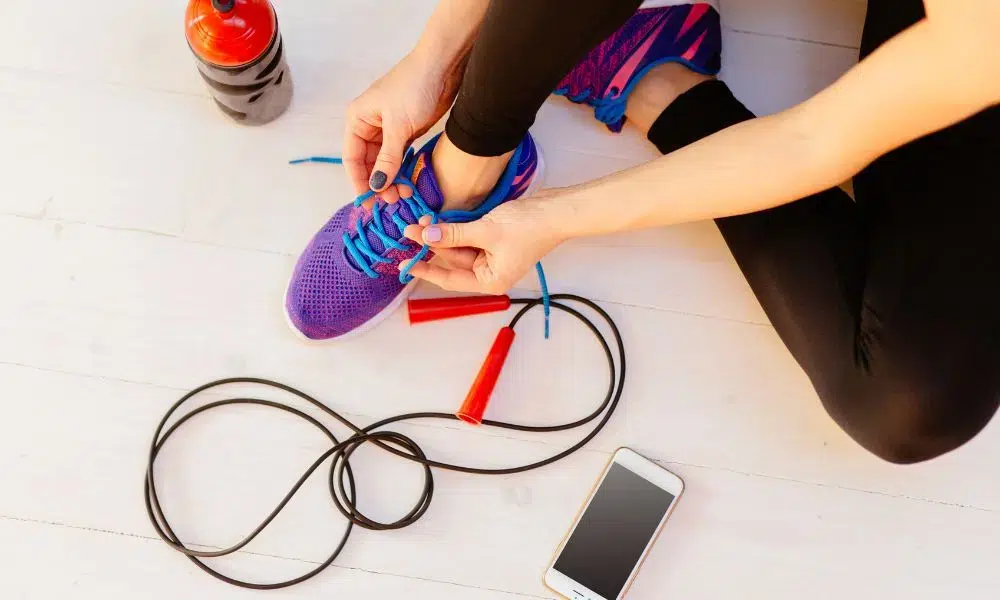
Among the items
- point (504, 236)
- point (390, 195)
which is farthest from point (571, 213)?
point (390, 195)

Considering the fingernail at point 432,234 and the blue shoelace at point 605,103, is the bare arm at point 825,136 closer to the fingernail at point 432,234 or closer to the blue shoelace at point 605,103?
the fingernail at point 432,234

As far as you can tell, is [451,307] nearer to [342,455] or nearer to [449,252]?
[449,252]

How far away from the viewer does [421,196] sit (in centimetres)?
Result: 78

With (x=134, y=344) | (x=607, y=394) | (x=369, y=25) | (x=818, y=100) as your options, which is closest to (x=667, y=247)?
(x=607, y=394)

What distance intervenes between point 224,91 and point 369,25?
22 centimetres

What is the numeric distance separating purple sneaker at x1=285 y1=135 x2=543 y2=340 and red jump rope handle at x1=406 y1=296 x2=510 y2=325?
1.1 inches

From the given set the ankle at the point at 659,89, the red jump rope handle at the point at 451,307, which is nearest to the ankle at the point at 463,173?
the red jump rope handle at the point at 451,307

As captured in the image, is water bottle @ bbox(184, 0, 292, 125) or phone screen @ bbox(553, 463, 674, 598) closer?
water bottle @ bbox(184, 0, 292, 125)

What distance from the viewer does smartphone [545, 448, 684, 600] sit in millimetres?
841

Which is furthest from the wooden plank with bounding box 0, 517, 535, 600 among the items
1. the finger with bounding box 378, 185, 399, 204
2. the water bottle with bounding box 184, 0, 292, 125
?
the water bottle with bounding box 184, 0, 292, 125

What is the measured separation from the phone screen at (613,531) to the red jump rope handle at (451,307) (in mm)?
236

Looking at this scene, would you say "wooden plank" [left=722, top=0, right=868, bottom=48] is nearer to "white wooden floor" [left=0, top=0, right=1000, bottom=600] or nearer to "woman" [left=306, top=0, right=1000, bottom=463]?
"woman" [left=306, top=0, right=1000, bottom=463]

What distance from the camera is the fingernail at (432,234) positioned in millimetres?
735

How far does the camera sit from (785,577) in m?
0.86
